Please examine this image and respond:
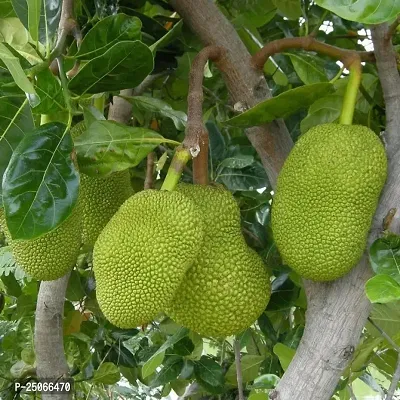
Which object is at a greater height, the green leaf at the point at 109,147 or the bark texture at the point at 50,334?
the green leaf at the point at 109,147

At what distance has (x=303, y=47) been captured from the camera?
874 millimetres

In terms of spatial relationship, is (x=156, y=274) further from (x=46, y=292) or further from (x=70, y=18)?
(x=46, y=292)

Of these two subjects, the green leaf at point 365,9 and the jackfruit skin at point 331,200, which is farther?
the jackfruit skin at point 331,200


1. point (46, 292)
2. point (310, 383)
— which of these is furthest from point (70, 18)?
point (46, 292)

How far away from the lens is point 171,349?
1.38 meters

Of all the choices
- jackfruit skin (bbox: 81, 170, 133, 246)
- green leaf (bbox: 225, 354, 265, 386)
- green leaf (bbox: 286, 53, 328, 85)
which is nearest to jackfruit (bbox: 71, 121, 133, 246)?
jackfruit skin (bbox: 81, 170, 133, 246)

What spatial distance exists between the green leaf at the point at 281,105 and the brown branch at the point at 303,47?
0.08 metres

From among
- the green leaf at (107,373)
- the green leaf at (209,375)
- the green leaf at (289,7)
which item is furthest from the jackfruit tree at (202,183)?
the green leaf at (107,373)

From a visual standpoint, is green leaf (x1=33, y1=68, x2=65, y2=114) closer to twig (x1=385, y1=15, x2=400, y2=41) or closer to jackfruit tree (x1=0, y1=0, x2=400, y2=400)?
jackfruit tree (x1=0, y1=0, x2=400, y2=400)

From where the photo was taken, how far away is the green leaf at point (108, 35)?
74 cm

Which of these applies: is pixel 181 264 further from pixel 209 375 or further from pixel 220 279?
pixel 209 375

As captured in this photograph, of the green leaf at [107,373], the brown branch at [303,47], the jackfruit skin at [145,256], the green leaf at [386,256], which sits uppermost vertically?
the brown branch at [303,47]

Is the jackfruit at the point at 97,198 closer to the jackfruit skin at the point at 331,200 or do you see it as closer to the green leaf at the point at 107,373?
the jackfruit skin at the point at 331,200

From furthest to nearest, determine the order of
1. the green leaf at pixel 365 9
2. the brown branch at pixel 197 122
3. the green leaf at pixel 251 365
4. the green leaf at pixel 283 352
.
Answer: the green leaf at pixel 251 365 < the green leaf at pixel 283 352 < the brown branch at pixel 197 122 < the green leaf at pixel 365 9
